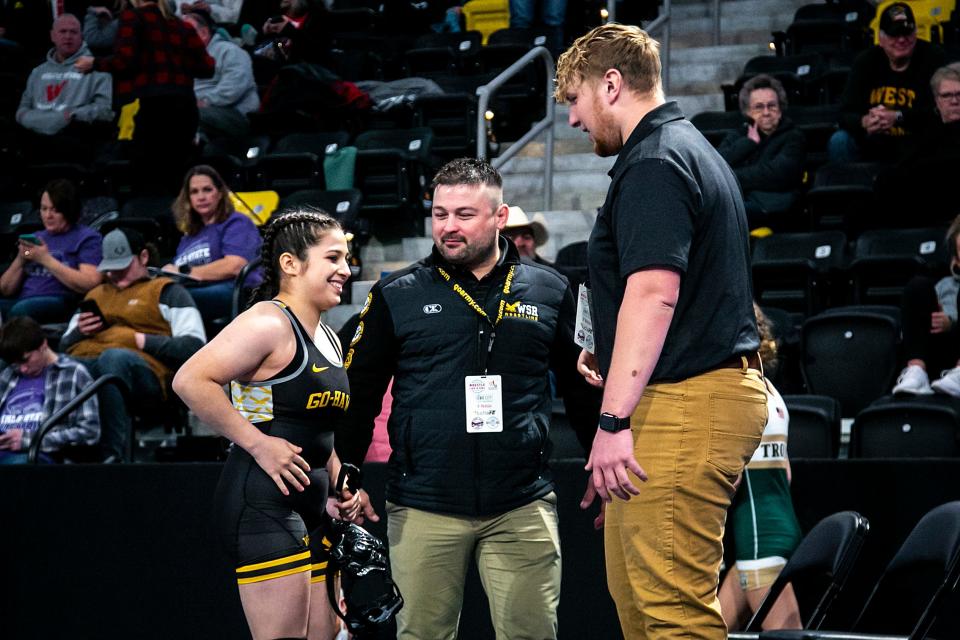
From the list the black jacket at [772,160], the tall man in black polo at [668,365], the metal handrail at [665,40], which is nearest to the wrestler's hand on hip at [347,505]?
the tall man in black polo at [668,365]

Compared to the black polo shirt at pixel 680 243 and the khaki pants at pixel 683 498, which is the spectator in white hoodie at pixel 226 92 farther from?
the khaki pants at pixel 683 498

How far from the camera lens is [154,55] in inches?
350

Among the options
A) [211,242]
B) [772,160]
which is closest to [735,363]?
[772,160]

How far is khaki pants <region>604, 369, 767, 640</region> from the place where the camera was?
2.98 m

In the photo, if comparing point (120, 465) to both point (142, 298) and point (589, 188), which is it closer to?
point (142, 298)

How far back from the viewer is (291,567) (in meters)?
3.73

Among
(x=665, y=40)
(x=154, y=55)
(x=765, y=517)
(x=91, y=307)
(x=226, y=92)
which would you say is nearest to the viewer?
(x=765, y=517)

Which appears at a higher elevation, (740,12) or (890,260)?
(740,12)

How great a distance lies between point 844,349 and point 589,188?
122 inches

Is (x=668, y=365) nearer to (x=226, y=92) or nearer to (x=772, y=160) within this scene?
(x=772, y=160)

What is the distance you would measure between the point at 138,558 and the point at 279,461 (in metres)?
2.36

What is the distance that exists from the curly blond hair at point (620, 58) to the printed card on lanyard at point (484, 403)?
105 cm

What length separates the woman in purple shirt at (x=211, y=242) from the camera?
7.50 meters

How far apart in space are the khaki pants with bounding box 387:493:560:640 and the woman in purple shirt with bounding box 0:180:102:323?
4536mm
